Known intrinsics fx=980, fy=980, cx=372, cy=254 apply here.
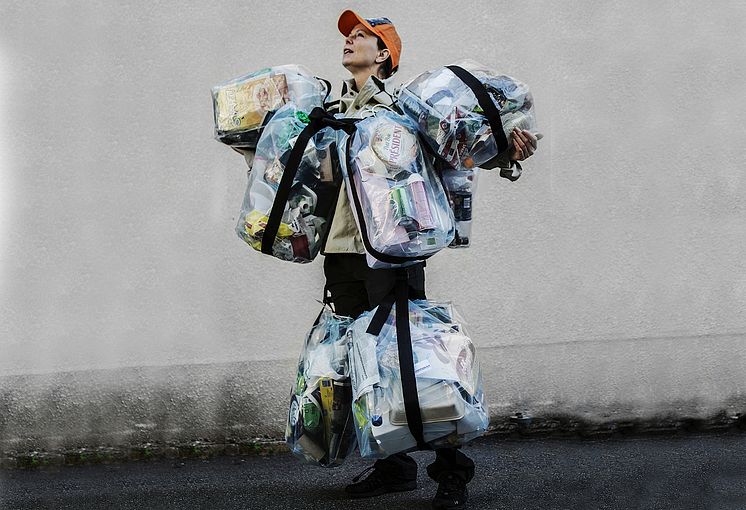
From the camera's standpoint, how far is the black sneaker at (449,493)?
3662 mm

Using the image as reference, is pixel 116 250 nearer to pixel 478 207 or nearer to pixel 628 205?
pixel 478 207

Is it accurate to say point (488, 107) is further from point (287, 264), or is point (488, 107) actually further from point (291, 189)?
point (287, 264)

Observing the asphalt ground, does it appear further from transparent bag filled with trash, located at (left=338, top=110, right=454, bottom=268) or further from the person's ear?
the person's ear

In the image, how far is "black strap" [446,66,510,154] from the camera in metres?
3.20

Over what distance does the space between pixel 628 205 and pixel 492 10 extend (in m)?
1.21

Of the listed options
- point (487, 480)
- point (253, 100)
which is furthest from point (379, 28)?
point (487, 480)

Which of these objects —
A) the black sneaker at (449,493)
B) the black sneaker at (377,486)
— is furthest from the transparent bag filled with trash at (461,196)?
the black sneaker at (377,486)

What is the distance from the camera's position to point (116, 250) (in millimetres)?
4809

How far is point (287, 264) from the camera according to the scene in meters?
4.93

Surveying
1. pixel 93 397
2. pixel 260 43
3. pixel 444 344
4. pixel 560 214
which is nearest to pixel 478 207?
pixel 560 214

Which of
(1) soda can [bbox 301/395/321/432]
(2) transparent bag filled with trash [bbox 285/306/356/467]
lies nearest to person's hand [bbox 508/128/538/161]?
(2) transparent bag filled with trash [bbox 285/306/356/467]

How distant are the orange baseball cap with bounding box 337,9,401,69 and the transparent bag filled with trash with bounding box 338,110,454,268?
505 millimetres

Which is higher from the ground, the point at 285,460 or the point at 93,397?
the point at 93,397

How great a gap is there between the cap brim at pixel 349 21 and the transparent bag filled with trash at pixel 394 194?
555 mm
